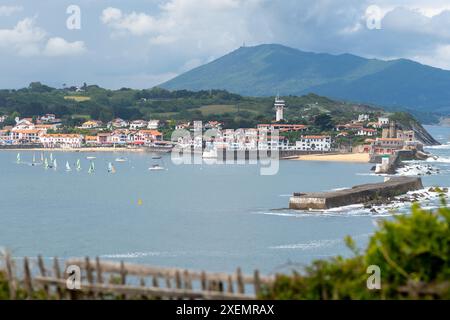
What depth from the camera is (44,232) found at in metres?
35.4

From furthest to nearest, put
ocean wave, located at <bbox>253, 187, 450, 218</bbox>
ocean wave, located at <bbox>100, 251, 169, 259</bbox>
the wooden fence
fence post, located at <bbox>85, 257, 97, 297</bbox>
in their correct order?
ocean wave, located at <bbox>253, 187, 450, 218</bbox>
ocean wave, located at <bbox>100, 251, 169, 259</bbox>
fence post, located at <bbox>85, 257, 97, 297</bbox>
the wooden fence

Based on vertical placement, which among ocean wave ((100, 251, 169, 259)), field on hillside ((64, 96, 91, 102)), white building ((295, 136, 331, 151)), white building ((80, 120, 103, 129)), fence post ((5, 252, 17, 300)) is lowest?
white building ((295, 136, 331, 151))

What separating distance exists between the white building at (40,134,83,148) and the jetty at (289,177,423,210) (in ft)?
270

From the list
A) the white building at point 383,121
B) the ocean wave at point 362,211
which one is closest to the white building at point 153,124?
the white building at point 383,121

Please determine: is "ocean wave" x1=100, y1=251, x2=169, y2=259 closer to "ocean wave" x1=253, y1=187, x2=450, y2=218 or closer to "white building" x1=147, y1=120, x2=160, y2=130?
"ocean wave" x1=253, y1=187, x2=450, y2=218

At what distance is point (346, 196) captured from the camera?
43.5 metres

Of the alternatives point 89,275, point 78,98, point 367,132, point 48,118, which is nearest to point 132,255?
point 89,275

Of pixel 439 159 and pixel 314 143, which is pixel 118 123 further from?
pixel 439 159

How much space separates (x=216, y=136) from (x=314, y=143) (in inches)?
658

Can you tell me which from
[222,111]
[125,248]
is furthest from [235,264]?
[222,111]

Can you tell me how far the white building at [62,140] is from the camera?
12712cm

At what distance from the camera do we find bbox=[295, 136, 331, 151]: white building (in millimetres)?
108000

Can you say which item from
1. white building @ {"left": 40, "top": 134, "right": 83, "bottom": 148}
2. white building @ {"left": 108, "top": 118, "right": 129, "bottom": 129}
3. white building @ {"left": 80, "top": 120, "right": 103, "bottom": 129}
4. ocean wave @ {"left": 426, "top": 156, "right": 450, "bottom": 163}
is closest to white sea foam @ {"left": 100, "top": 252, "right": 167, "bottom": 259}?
ocean wave @ {"left": 426, "top": 156, "right": 450, "bottom": 163}

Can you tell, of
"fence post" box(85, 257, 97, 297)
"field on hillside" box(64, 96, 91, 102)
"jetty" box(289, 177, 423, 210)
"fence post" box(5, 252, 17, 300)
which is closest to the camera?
"fence post" box(85, 257, 97, 297)
